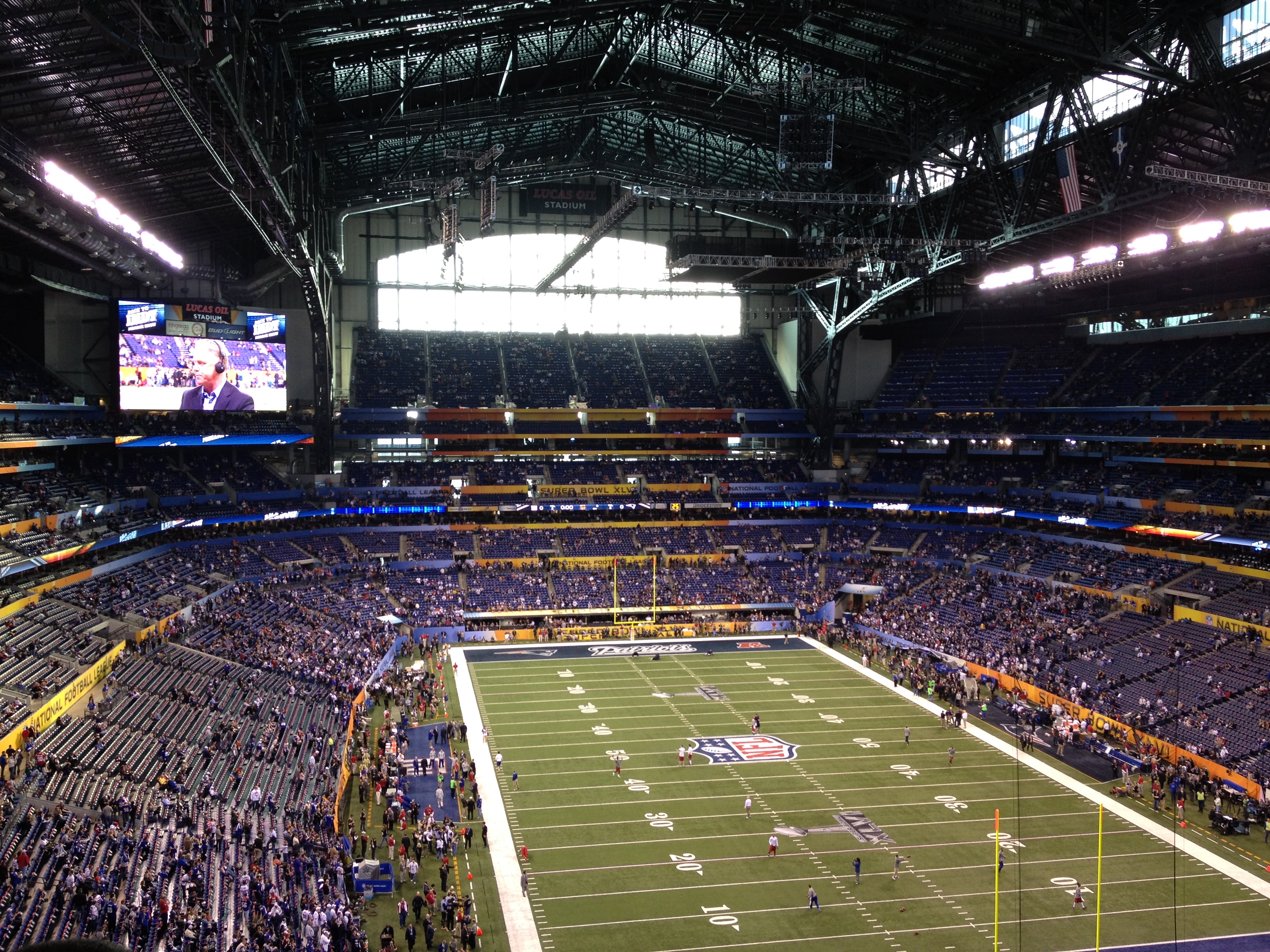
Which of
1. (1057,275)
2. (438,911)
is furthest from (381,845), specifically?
(1057,275)

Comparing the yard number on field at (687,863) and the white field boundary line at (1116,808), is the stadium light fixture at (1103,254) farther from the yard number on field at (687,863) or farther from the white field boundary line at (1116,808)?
the yard number on field at (687,863)

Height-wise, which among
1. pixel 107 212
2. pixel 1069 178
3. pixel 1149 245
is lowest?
pixel 107 212

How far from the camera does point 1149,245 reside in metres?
45.2

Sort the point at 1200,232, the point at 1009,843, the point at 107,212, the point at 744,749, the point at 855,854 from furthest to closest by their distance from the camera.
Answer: the point at 1200,232
the point at 107,212
the point at 744,749
the point at 1009,843
the point at 855,854

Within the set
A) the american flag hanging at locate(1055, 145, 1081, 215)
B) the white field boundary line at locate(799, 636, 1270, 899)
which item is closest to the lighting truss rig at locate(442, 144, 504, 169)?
the american flag hanging at locate(1055, 145, 1081, 215)

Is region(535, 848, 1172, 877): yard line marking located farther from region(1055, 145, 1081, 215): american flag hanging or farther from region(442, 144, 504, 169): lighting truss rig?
region(442, 144, 504, 169): lighting truss rig

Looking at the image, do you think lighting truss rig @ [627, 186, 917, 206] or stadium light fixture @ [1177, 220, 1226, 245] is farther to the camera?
lighting truss rig @ [627, 186, 917, 206]

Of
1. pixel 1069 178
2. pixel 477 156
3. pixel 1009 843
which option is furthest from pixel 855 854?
pixel 477 156

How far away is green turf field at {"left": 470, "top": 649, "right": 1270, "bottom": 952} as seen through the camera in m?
22.9

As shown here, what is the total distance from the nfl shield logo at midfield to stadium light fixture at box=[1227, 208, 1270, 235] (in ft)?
85.8

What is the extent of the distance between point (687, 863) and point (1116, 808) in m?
13.7

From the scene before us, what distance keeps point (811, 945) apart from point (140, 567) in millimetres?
34575

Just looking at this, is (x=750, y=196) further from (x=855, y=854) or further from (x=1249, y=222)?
(x=855, y=854)

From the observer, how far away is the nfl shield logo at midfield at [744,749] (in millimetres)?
34156
